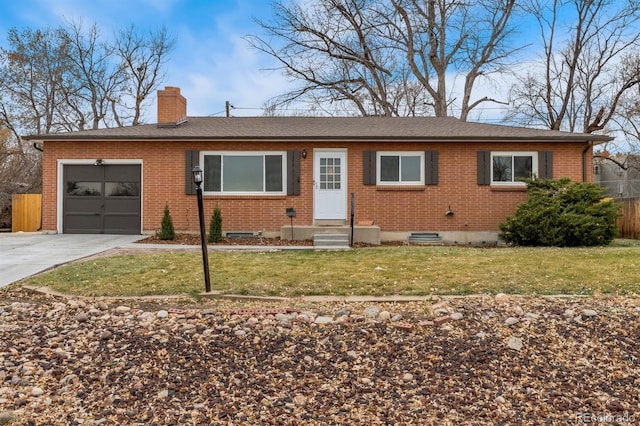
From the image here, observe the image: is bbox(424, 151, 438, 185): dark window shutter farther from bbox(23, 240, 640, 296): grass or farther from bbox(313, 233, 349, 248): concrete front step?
bbox(23, 240, 640, 296): grass

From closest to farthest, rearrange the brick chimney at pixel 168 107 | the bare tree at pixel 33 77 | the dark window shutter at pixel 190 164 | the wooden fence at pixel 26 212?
the dark window shutter at pixel 190 164 → the brick chimney at pixel 168 107 → the wooden fence at pixel 26 212 → the bare tree at pixel 33 77

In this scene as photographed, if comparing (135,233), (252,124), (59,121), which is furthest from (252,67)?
(135,233)

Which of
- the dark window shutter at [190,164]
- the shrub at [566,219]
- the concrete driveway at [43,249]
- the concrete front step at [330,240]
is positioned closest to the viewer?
the concrete driveway at [43,249]

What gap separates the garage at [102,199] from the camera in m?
12.6

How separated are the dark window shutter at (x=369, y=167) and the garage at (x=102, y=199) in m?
6.37

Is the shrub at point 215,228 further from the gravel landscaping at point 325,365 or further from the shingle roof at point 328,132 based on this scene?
the gravel landscaping at point 325,365

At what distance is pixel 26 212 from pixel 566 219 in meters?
16.1

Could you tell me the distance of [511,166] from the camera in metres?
12.5

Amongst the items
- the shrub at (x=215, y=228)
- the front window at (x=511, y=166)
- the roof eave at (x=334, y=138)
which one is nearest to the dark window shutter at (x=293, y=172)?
the roof eave at (x=334, y=138)

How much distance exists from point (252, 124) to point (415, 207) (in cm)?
586

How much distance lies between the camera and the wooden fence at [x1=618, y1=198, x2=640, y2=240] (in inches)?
525

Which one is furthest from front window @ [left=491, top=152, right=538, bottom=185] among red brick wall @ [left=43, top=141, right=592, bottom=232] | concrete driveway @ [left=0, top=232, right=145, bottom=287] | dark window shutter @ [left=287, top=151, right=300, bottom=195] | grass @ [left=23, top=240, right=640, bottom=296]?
concrete driveway @ [left=0, top=232, right=145, bottom=287]

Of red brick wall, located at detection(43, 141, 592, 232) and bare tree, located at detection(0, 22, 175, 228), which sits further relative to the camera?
bare tree, located at detection(0, 22, 175, 228)

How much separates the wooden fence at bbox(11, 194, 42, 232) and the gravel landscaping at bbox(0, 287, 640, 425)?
470 inches
